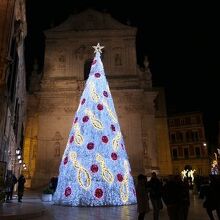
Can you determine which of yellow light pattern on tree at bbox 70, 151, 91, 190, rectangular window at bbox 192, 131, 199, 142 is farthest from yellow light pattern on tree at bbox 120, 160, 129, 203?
rectangular window at bbox 192, 131, 199, 142

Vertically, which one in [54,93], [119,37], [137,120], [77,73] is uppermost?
[119,37]

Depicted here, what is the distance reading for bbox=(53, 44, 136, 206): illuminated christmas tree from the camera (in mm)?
10469

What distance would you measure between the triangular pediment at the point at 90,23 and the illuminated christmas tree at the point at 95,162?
18238mm

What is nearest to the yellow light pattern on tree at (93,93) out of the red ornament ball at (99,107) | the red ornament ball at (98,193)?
the red ornament ball at (99,107)

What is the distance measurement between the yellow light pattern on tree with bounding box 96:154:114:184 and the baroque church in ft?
43.4

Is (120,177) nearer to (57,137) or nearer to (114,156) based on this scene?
(114,156)

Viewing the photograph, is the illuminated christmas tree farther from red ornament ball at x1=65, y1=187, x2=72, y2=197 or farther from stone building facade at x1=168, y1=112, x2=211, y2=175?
stone building facade at x1=168, y1=112, x2=211, y2=175

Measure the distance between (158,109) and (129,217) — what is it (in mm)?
30739

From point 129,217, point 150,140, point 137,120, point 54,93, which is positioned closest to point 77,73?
point 54,93

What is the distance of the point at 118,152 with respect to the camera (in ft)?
37.1

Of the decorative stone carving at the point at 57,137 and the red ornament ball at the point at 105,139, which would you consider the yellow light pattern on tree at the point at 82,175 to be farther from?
the decorative stone carving at the point at 57,137

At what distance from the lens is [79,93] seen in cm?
2631

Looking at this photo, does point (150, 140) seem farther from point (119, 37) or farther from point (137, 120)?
point (119, 37)

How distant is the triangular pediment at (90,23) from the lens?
29.0 m
